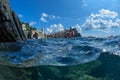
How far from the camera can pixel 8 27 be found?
1923cm

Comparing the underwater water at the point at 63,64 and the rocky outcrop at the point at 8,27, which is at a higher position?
the rocky outcrop at the point at 8,27

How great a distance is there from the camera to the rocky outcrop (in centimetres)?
1912

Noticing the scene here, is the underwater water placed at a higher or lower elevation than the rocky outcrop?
lower

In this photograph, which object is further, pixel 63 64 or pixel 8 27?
pixel 8 27

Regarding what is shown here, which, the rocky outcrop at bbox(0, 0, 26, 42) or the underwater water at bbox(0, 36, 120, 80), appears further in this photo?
the rocky outcrop at bbox(0, 0, 26, 42)

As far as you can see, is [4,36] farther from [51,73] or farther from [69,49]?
[51,73]

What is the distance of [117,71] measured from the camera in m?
12.6

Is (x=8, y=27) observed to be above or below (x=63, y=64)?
above

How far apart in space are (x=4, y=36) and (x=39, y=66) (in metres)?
7.08

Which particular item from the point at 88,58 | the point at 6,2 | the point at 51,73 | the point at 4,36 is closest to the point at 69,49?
the point at 88,58

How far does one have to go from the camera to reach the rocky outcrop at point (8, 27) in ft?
62.7

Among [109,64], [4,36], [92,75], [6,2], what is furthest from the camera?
[6,2]

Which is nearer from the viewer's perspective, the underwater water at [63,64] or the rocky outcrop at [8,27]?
the underwater water at [63,64]

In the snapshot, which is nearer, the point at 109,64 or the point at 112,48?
the point at 109,64
